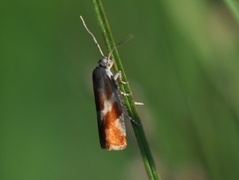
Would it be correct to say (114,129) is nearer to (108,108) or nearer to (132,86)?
(108,108)

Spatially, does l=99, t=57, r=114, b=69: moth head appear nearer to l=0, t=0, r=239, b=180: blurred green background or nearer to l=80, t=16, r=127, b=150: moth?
l=80, t=16, r=127, b=150: moth

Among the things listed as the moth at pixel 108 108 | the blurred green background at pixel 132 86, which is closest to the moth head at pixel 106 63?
the moth at pixel 108 108

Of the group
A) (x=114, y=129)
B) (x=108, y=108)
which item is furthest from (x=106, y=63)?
(x=114, y=129)

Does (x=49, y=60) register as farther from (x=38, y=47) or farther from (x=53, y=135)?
(x=53, y=135)

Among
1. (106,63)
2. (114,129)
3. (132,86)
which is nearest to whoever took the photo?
(114,129)

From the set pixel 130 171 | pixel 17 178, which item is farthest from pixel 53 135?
pixel 130 171
